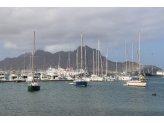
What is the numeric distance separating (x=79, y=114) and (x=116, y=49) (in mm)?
84491

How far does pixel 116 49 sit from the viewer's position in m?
110

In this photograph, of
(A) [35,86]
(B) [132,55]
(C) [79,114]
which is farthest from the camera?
(B) [132,55]

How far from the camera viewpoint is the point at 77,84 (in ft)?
230

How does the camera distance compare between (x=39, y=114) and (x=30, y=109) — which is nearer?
(x=39, y=114)

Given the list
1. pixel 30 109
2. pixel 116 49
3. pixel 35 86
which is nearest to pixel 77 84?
pixel 35 86

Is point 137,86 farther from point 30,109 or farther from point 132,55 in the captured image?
point 30,109

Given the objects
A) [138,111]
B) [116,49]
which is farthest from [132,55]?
[138,111]
